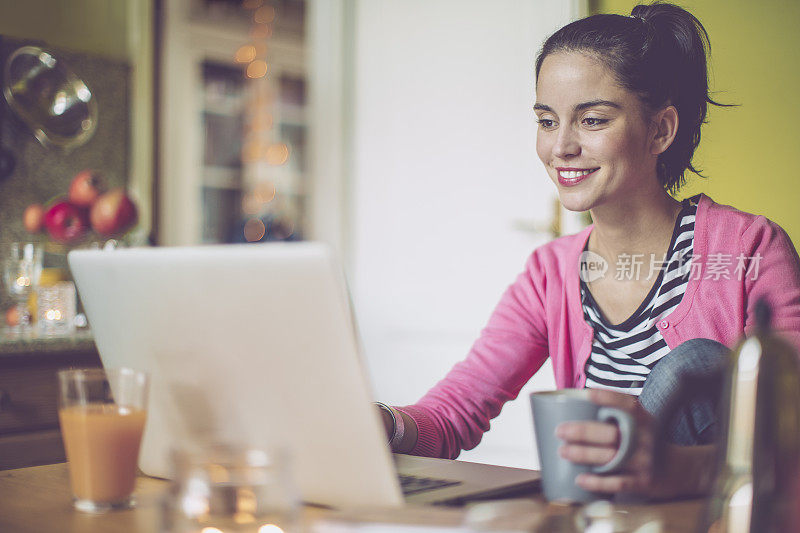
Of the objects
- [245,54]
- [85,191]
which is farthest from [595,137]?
[245,54]

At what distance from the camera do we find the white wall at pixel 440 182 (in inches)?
96.2

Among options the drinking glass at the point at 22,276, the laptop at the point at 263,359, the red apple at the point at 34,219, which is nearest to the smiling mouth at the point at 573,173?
the laptop at the point at 263,359

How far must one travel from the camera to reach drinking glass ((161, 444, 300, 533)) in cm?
52

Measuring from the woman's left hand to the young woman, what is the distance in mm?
431

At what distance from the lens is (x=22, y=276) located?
72.7 inches

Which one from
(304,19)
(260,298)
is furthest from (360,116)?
(260,298)

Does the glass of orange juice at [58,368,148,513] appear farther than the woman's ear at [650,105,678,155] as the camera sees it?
No

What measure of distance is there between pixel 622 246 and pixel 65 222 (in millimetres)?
1351

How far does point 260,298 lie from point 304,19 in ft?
12.5

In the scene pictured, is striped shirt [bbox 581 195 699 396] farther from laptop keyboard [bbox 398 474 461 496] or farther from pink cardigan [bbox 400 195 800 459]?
laptop keyboard [bbox 398 474 461 496]

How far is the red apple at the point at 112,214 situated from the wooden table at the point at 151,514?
1.19 m

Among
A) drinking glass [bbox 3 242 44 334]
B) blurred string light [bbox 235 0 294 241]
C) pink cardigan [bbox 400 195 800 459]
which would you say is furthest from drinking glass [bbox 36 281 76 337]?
blurred string light [bbox 235 0 294 241]

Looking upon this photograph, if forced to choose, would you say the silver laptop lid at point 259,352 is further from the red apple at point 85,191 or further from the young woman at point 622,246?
the red apple at point 85,191

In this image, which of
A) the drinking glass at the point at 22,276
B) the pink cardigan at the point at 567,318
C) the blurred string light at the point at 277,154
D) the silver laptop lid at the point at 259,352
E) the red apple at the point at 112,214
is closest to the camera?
the silver laptop lid at the point at 259,352
